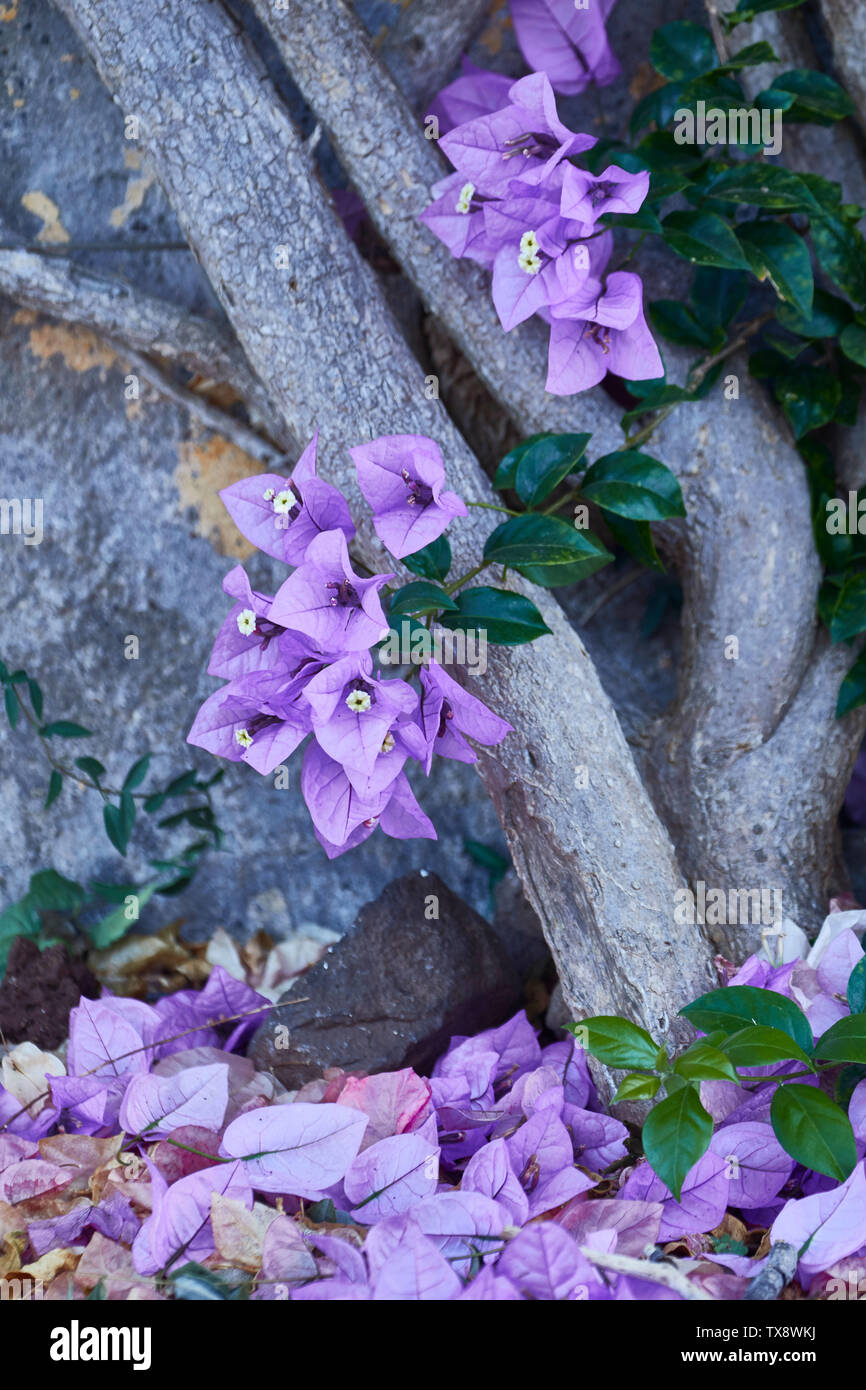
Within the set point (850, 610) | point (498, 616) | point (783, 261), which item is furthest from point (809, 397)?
point (498, 616)

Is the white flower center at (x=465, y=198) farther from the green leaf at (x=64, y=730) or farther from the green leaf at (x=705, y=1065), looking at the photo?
the green leaf at (x=705, y=1065)

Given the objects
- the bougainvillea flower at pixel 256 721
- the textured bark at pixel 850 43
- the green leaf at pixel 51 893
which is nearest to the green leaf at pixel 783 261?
the textured bark at pixel 850 43

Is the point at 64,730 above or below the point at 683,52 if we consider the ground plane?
below

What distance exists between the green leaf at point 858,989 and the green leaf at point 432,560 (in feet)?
2.18

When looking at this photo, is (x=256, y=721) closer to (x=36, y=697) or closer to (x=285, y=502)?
(x=285, y=502)

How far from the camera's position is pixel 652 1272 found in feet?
3.37

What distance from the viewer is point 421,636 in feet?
4.43

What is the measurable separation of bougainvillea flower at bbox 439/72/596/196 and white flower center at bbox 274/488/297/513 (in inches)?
20.5

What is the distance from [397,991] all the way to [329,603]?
1.98 feet

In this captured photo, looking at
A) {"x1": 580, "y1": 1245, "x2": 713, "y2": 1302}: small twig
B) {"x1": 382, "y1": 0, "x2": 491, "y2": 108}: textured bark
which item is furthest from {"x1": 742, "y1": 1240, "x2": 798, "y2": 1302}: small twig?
{"x1": 382, "y1": 0, "x2": 491, "y2": 108}: textured bark

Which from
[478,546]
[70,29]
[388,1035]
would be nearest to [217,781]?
[388,1035]

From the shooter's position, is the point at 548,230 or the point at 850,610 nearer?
the point at 548,230

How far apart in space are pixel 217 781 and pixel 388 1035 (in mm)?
591

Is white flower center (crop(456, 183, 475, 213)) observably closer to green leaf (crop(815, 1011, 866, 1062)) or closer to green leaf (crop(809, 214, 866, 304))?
green leaf (crop(809, 214, 866, 304))
